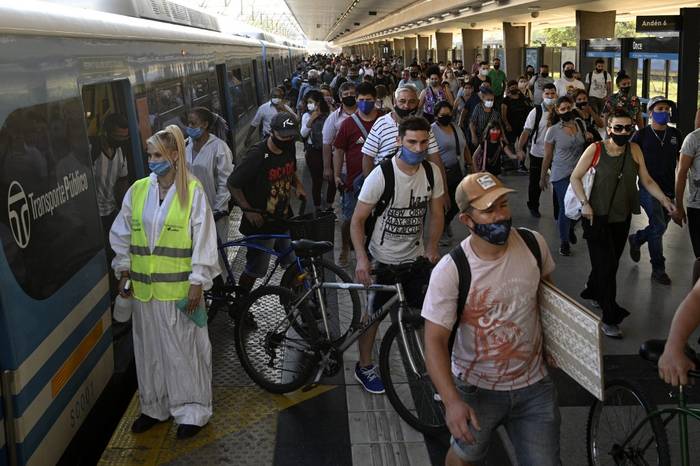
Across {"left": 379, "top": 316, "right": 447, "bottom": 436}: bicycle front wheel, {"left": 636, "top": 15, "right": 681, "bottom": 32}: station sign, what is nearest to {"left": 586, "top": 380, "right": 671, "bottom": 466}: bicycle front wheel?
{"left": 379, "top": 316, "right": 447, "bottom": 436}: bicycle front wheel

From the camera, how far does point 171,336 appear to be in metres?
4.19

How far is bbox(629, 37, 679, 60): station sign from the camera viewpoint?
14.1m

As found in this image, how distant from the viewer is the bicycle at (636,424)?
122 inches

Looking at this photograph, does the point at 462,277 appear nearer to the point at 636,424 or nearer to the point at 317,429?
the point at 636,424

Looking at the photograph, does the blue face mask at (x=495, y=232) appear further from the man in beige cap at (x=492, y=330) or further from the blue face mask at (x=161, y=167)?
the blue face mask at (x=161, y=167)

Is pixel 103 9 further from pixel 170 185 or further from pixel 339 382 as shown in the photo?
pixel 339 382

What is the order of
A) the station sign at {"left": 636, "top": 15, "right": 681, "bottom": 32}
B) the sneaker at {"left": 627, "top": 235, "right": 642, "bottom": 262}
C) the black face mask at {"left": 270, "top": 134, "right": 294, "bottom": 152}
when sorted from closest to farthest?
the black face mask at {"left": 270, "top": 134, "right": 294, "bottom": 152}, the sneaker at {"left": 627, "top": 235, "right": 642, "bottom": 262}, the station sign at {"left": 636, "top": 15, "right": 681, "bottom": 32}

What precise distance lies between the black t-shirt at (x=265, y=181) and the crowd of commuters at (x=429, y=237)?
1 centimetres

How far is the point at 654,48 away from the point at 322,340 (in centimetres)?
1245

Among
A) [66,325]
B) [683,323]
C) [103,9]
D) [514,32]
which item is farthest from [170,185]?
[514,32]

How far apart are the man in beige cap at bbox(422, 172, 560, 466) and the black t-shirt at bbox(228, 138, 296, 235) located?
2999 millimetres

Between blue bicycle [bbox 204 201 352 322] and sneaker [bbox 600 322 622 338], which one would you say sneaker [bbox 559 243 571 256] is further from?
blue bicycle [bbox 204 201 352 322]

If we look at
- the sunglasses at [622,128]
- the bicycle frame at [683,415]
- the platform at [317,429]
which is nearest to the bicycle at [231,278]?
the platform at [317,429]

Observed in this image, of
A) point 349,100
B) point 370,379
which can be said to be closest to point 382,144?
point 370,379
